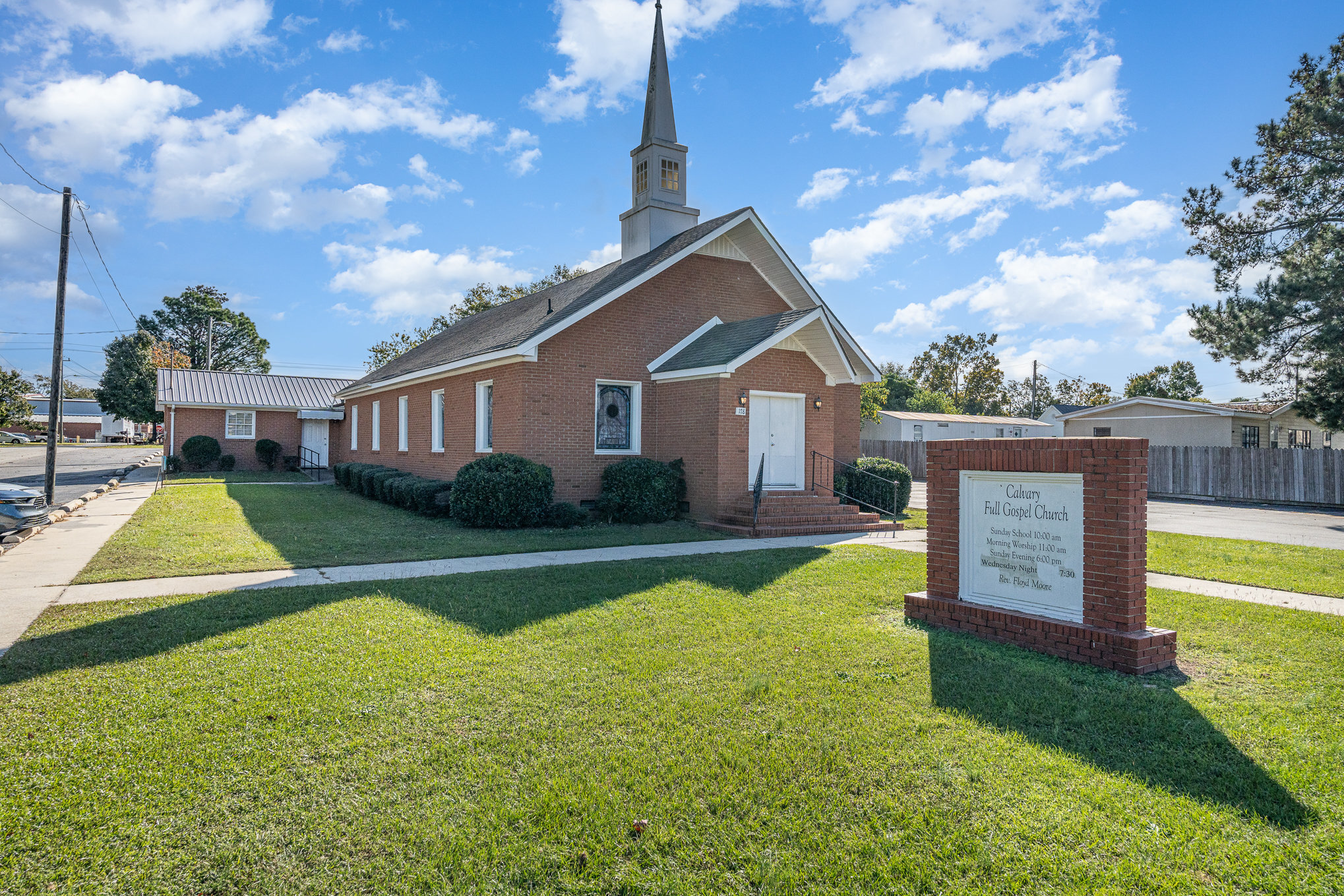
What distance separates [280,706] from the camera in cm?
478

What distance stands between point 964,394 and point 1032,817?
68.2m

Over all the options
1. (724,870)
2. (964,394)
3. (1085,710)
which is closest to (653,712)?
(724,870)

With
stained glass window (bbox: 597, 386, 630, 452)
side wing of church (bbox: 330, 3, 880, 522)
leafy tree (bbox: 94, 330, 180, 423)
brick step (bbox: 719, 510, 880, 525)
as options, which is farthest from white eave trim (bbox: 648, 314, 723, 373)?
leafy tree (bbox: 94, 330, 180, 423)

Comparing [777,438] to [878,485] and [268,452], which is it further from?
[268,452]

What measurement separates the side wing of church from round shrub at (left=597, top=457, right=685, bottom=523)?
A: 422 mm

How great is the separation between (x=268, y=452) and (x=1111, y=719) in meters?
35.5

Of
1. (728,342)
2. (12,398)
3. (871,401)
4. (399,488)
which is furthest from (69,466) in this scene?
(871,401)

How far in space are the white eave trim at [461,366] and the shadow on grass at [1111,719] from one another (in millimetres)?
10383

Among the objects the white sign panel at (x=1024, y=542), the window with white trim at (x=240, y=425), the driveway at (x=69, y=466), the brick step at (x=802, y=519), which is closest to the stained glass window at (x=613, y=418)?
the brick step at (x=802, y=519)

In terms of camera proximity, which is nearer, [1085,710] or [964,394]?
[1085,710]

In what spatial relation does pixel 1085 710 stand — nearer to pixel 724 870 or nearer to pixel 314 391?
pixel 724 870

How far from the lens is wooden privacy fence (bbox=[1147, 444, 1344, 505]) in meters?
23.0

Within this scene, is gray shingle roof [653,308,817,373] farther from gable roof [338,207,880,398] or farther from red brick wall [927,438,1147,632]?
red brick wall [927,438,1147,632]

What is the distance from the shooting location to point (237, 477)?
2966 cm
